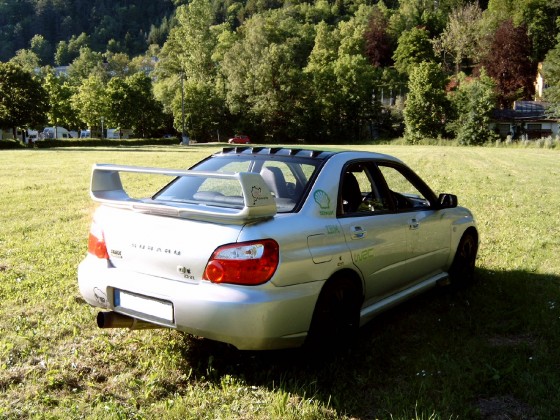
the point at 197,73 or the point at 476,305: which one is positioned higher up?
the point at 197,73

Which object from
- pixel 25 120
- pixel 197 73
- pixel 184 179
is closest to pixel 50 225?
pixel 184 179

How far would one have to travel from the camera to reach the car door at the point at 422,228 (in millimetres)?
4715

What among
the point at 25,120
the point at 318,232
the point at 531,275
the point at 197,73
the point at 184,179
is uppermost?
the point at 197,73

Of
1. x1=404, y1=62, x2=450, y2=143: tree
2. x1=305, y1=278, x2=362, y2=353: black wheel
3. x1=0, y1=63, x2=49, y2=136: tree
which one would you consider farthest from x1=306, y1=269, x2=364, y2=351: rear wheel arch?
x1=404, y1=62, x2=450, y2=143: tree

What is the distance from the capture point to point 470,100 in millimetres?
63312

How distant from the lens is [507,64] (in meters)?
82.1

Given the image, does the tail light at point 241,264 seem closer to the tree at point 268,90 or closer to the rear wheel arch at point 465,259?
the rear wheel arch at point 465,259

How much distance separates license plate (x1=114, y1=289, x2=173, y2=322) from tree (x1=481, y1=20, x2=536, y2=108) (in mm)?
86189

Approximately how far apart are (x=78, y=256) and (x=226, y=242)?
437 centimetres

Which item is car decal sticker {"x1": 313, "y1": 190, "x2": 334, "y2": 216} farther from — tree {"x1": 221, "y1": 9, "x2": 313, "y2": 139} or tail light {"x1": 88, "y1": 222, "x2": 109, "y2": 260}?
tree {"x1": 221, "y1": 9, "x2": 313, "y2": 139}

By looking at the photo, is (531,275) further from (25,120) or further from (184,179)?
(25,120)

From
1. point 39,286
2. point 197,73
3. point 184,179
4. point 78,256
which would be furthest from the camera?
point 197,73

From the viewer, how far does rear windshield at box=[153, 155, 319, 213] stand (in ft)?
13.2

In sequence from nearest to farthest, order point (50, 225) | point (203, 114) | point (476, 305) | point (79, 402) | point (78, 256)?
1. point (79, 402)
2. point (476, 305)
3. point (78, 256)
4. point (50, 225)
5. point (203, 114)
